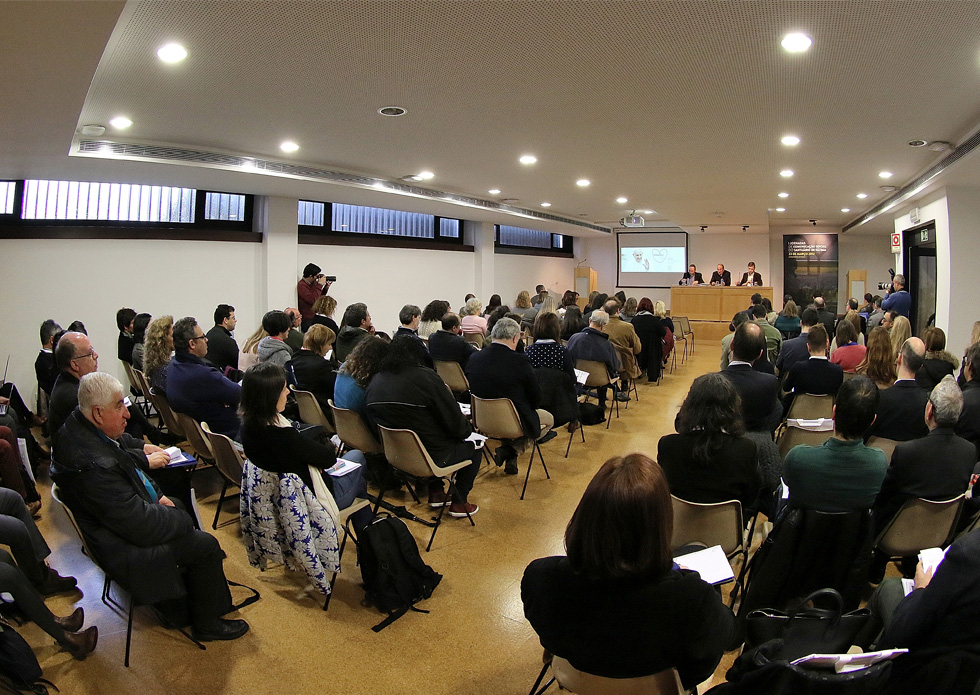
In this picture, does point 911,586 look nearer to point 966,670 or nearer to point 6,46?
point 966,670

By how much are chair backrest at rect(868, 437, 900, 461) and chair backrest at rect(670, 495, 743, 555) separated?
123 cm

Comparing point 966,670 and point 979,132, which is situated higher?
point 979,132

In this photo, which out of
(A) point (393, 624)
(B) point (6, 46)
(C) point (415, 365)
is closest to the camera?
(B) point (6, 46)

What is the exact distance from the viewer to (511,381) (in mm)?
4258

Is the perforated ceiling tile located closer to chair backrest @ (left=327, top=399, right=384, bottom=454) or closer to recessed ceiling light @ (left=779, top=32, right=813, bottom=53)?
recessed ceiling light @ (left=779, top=32, right=813, bottom=53)

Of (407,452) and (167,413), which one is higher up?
(167,413)

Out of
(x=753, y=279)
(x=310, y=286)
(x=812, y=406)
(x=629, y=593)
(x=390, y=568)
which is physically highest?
(x=753, y=279)

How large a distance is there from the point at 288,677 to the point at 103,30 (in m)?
2.75

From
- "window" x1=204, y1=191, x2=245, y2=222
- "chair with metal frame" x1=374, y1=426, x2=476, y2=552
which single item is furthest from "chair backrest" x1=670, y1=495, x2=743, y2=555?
"window" x1=204, y1=191, x2=245, y2=222

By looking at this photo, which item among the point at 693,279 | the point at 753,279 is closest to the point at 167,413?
the point at 693,279

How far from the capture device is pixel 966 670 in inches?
56.3

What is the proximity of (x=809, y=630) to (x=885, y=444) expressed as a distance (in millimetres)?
1871

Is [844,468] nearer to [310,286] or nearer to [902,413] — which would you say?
[902,413]

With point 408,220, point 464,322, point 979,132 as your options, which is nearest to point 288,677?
point 464,322
